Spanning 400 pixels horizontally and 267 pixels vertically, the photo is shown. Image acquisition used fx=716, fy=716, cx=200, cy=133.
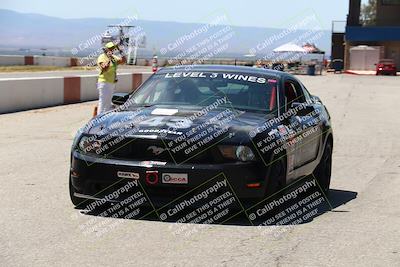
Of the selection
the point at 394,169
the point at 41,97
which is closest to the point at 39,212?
the point at 394,169

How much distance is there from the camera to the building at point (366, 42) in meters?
64.2

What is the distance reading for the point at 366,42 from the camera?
66688mm

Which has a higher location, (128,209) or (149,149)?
(149,149)

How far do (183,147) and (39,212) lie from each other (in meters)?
1.50

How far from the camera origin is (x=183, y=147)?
20.1ft

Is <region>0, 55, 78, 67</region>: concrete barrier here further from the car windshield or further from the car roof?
the car windshield

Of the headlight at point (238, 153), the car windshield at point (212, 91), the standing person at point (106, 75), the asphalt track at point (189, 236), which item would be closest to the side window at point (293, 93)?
the car windshield at point (212, 91)

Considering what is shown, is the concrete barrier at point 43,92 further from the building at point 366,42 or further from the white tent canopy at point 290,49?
the building at point 366,42

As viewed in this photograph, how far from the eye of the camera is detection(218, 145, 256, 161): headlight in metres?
6.14

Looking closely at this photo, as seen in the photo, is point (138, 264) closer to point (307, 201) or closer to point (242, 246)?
point (242, 246)

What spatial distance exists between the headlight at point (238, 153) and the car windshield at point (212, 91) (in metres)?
1.04

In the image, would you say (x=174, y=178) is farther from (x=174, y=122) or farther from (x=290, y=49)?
(x=290, y=49)

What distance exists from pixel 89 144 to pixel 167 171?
2.66 ft

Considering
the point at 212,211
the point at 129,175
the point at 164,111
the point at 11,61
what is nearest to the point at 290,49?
the point at 11,61
